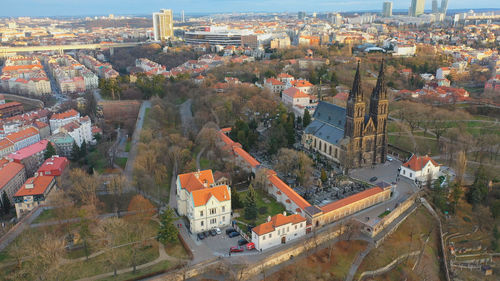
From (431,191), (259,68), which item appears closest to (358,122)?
(431,191)

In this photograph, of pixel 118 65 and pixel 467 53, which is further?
pixel 118 65

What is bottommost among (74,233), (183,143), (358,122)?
(74,233)

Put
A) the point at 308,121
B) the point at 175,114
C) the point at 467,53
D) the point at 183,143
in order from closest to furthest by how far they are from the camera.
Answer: the point at 183,143 < the point at 308,121 < the point at 175,114 < the point at 467,53

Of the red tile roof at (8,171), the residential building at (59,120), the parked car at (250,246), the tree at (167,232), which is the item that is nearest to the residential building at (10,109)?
the residential building at (59,120)

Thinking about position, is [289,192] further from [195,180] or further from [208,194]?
[195,180]

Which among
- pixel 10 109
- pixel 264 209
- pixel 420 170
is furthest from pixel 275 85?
pixel 10 109

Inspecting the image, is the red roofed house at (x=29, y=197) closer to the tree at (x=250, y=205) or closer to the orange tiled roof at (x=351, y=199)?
the tree at (x=250, y=205)

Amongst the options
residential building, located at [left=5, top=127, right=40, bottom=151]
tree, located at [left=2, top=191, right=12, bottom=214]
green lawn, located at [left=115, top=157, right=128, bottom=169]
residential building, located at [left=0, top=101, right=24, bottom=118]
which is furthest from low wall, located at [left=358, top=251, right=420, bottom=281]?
residential building, located at [left=0, top=101, right=24, bottom=118]

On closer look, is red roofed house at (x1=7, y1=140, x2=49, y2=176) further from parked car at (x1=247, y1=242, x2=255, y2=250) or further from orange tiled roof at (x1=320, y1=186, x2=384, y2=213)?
orange tiled roof at (x1=320, y1=186, x2=384, y2=213)

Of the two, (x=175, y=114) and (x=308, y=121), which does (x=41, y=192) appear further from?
(x=308, y=121)
